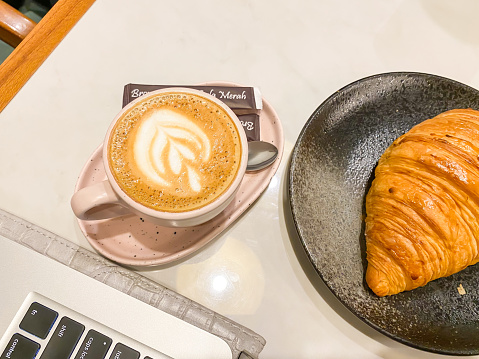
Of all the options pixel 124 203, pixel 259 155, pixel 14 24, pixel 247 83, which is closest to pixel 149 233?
pixel 124 203

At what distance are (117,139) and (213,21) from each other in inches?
16.6

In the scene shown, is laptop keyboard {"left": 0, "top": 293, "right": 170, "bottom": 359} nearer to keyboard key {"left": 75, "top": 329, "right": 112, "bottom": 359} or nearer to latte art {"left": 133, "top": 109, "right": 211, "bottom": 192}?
keyboard key {"left": 75, "top": 329, "right": 112, "bottom": 359}

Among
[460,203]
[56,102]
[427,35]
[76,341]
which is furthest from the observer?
[427,35]

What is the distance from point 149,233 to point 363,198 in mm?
381

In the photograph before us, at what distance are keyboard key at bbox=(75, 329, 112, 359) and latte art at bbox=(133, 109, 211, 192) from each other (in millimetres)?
218

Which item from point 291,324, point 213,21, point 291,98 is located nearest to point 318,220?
point 291,324

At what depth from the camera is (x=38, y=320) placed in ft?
1.63

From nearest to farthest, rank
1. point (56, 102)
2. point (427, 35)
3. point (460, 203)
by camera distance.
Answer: point (460, 203), point (56, 102), point (427, 35)

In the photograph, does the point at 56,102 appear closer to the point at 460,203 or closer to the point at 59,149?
the point at 59,149

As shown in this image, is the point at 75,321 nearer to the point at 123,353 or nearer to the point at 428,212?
the point at 123,353

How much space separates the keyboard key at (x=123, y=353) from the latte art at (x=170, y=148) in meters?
0.22

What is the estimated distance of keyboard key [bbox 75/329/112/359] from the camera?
485mm

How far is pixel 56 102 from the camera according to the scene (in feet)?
2.36

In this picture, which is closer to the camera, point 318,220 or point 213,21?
point 318,220
